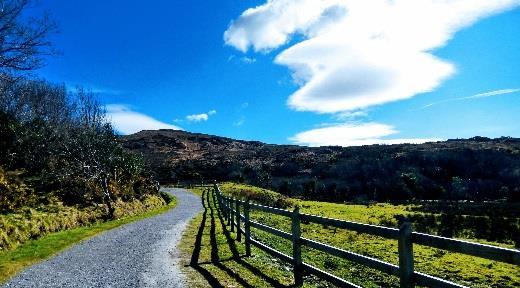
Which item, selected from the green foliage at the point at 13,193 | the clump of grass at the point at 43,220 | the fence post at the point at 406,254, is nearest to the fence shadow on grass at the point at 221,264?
the fence post at the point at 406,254

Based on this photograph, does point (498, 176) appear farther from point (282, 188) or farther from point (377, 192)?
point (282, 188)

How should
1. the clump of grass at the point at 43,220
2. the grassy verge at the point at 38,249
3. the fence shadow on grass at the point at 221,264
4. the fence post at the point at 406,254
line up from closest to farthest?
the fence post at the point at 406,254 → the fence shadow on grass at the point at 221,264 → the grassy verge at the point at 38,249 → the clump of grass at the point at 43,220

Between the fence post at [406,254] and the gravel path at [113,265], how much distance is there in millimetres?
5456

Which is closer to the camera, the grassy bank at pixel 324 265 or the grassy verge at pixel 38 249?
the grassy bank at pixel 324 265

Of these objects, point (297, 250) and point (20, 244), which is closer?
point (297, 250)

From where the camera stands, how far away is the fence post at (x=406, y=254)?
639 cm

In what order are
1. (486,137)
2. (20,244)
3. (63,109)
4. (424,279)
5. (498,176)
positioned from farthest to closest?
1. (486,137)
2. (498,176)
3. (63,109)
4. (20,244)
5. (424,279)

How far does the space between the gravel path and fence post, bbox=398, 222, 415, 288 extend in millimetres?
5456

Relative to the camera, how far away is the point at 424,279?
6176mm

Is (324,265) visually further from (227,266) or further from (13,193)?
(13,193)

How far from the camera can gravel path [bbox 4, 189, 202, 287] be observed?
10906mm

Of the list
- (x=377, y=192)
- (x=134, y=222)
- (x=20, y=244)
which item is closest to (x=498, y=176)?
(x=377, y=192)

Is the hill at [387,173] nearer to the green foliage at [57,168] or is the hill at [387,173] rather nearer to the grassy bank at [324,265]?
the green foliage at [57,168]

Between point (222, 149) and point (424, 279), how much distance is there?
193128 millimetres
